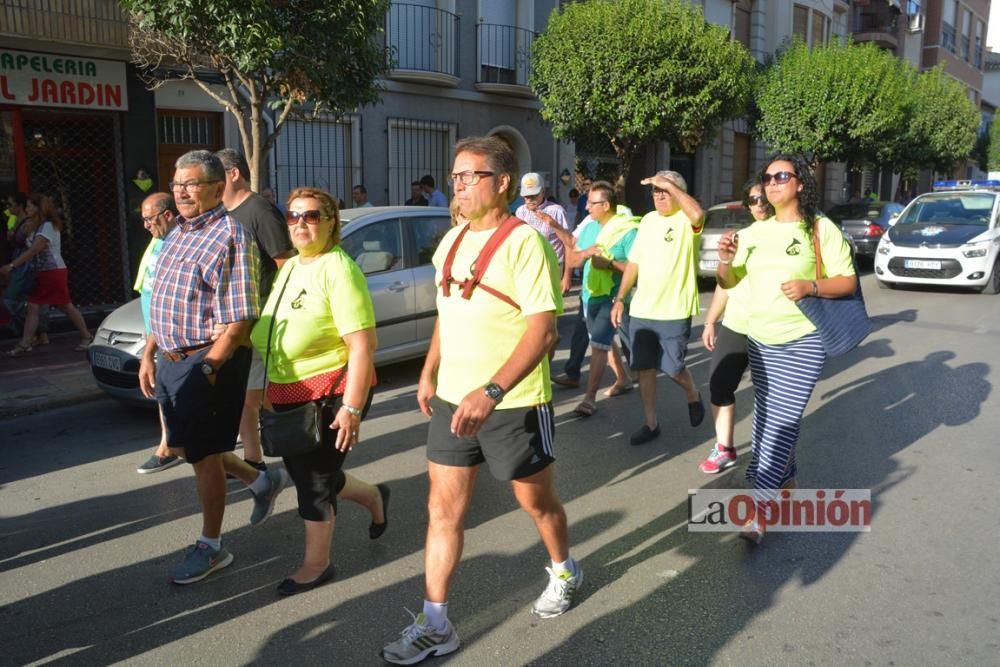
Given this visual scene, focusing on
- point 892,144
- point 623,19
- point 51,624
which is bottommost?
point 51,624

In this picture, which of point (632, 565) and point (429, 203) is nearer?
point (632, 565)

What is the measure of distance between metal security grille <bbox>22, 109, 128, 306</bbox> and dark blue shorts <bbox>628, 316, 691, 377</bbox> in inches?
353

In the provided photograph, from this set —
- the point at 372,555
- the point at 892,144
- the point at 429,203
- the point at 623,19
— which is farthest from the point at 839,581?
the point at 892,144

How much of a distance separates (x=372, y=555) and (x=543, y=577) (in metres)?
0.81

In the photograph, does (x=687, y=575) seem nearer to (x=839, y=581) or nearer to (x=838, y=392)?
(x=839, y=581)

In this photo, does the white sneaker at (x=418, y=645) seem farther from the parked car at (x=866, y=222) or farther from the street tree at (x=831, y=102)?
the street tree at (x=831, y=102)

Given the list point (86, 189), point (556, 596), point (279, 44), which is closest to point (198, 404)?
point (556, 596)

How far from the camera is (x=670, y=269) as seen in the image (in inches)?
210

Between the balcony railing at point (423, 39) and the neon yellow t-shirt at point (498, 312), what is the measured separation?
1322cm

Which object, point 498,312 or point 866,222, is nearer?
point 498,312

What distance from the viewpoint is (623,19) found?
50.0ft

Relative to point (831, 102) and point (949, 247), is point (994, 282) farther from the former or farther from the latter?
point (831, 102)

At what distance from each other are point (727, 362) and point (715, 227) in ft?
31.4

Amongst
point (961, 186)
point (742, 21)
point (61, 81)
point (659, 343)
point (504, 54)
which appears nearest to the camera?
point (659, 343)
